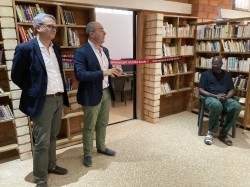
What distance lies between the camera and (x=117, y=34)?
6.09 meters

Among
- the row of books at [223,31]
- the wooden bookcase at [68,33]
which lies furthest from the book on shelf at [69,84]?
the row of books at [223,31]

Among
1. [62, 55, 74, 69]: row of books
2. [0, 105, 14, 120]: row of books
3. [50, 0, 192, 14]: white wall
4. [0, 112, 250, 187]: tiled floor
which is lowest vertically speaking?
[0, 112, 250, 187]: tiled floor

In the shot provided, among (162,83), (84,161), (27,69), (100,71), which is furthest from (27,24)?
(162,83)

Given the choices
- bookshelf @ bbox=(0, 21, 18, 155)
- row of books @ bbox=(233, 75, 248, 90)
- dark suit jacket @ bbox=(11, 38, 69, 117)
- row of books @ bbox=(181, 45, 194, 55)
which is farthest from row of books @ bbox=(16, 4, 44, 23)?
row of books @ bbox=(233, 75, 248, 90)

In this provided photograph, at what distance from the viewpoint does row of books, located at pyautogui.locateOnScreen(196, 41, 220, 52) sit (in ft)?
13.1

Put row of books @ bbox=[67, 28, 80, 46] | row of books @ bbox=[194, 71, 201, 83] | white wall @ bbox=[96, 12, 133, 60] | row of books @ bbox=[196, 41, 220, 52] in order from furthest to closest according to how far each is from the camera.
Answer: white wall @ bbox=[96, 12, 133, 60]
row of books @ bbox=[194, 71, 201, 83]
row of books @ bbox=[196, 41, 220, 52]
row of books @ bbox=[67, 28, 80, 46]

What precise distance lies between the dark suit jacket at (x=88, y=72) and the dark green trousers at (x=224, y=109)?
1.69 metres

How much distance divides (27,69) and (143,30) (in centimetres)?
233

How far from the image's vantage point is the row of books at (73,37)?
2925mm

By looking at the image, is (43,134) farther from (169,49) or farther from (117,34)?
(117,34)

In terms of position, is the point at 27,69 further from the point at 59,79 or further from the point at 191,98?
the point at 191,98

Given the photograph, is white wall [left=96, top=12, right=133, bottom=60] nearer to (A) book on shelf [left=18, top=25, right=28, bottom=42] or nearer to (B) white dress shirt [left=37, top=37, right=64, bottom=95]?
(A) book on shelf [left=18, top=25, right=28, bottom=42]

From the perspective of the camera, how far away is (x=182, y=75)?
4.60 m

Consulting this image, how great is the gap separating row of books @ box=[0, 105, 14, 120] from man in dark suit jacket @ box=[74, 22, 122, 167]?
Answer: 874 mm
